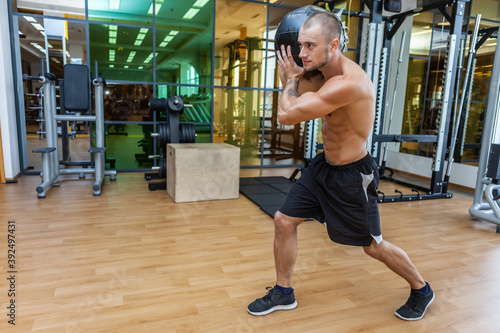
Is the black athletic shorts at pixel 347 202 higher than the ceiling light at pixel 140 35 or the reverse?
the reverse

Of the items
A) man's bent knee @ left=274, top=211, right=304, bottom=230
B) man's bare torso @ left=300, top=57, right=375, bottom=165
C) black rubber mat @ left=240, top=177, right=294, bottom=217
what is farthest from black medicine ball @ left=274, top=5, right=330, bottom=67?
black rubber mat @ left=240, top=177, right=294, bottom=217

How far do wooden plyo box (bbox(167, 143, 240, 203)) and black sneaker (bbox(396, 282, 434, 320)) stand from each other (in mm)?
2199

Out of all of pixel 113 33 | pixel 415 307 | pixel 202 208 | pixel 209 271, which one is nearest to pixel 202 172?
pixel 202 208

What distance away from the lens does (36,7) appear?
4.24 meters

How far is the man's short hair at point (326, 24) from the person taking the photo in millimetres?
1254

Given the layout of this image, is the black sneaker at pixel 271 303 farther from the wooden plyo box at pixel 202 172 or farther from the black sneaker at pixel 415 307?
the wooden plyo box at pixel 202 172

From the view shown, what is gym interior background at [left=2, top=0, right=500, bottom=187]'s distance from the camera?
431cm

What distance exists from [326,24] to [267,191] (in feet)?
9.14

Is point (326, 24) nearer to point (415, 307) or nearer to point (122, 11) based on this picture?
point (415, 307)

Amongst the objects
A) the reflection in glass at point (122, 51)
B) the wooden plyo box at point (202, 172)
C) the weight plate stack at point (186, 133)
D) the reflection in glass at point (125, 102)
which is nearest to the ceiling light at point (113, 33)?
the reflection in glass at point (122, 51)

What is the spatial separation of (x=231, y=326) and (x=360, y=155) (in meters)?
0.95

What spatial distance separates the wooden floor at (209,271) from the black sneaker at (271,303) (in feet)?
0.13

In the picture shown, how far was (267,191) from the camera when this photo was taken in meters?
3.92

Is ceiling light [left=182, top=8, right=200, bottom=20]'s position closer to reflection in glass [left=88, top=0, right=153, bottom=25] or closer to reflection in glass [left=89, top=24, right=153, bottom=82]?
reflection in glass [left=88, top=0, right=153, bottom=25]
